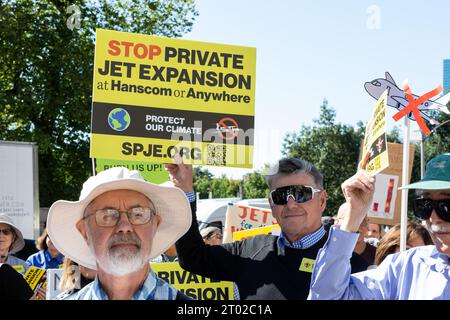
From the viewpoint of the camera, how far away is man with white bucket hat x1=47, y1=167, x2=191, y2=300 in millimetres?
2625

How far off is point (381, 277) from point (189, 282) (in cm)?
230

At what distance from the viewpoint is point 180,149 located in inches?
159

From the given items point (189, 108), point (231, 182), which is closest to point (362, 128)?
point (231, 182)

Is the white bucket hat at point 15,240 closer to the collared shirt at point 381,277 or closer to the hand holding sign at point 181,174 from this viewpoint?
the hand holding sign at point 181,174

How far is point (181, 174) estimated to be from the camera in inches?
150

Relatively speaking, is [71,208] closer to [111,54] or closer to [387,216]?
[111,54]

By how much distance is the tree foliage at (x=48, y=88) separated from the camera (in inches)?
795

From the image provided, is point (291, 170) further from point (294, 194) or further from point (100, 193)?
point (100, 193)

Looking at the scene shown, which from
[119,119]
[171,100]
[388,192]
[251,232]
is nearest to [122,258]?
[119,119]

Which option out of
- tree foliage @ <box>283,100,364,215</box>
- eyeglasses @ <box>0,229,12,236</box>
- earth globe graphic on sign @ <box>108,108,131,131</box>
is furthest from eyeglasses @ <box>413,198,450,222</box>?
tree foliage @ <box>283,100,364,215</box>

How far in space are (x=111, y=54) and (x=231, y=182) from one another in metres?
81.1

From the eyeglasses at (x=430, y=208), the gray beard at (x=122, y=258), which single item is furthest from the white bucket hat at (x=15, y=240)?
the eyeglasses at (x=430, y=208)
